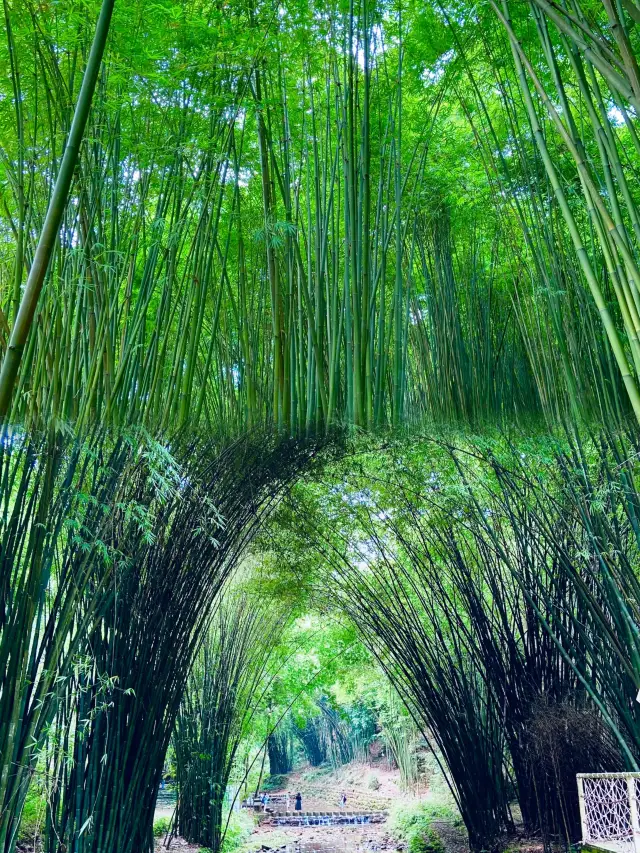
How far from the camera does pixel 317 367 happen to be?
2.99 m

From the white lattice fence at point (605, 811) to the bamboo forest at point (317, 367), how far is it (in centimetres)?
2

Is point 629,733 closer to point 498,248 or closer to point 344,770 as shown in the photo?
point 498,248

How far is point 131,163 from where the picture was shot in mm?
2941

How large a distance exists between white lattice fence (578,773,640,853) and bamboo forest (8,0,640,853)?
0.02 m

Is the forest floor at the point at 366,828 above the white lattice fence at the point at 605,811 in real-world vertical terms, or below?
below

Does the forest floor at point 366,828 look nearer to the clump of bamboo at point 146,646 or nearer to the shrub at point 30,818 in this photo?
the shrub at point 30,818

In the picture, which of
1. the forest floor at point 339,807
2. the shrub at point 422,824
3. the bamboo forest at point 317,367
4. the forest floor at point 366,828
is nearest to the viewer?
the bamboo forest at point 317,367

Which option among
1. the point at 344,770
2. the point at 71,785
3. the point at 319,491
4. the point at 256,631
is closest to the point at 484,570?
the point at 319,491

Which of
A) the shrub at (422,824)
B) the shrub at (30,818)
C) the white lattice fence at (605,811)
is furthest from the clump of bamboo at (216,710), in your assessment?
the white lattice fence at (605,811)

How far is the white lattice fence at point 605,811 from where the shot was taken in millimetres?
3934

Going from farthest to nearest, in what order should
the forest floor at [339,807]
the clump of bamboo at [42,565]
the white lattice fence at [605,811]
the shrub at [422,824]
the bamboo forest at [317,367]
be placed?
the forest floor at [339,807], the shrub at [422,824], the white lattice fence at [605,811], the bamboo forest at [317,367], the clump of bamboo at [42,565]

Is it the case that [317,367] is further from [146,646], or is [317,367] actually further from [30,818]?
[30,818]

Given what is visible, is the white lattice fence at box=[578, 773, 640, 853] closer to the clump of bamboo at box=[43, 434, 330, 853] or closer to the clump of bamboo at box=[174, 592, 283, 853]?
the clump of bamboo at box=[43, 434, 330, 853]

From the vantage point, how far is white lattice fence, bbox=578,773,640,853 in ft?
12.9
